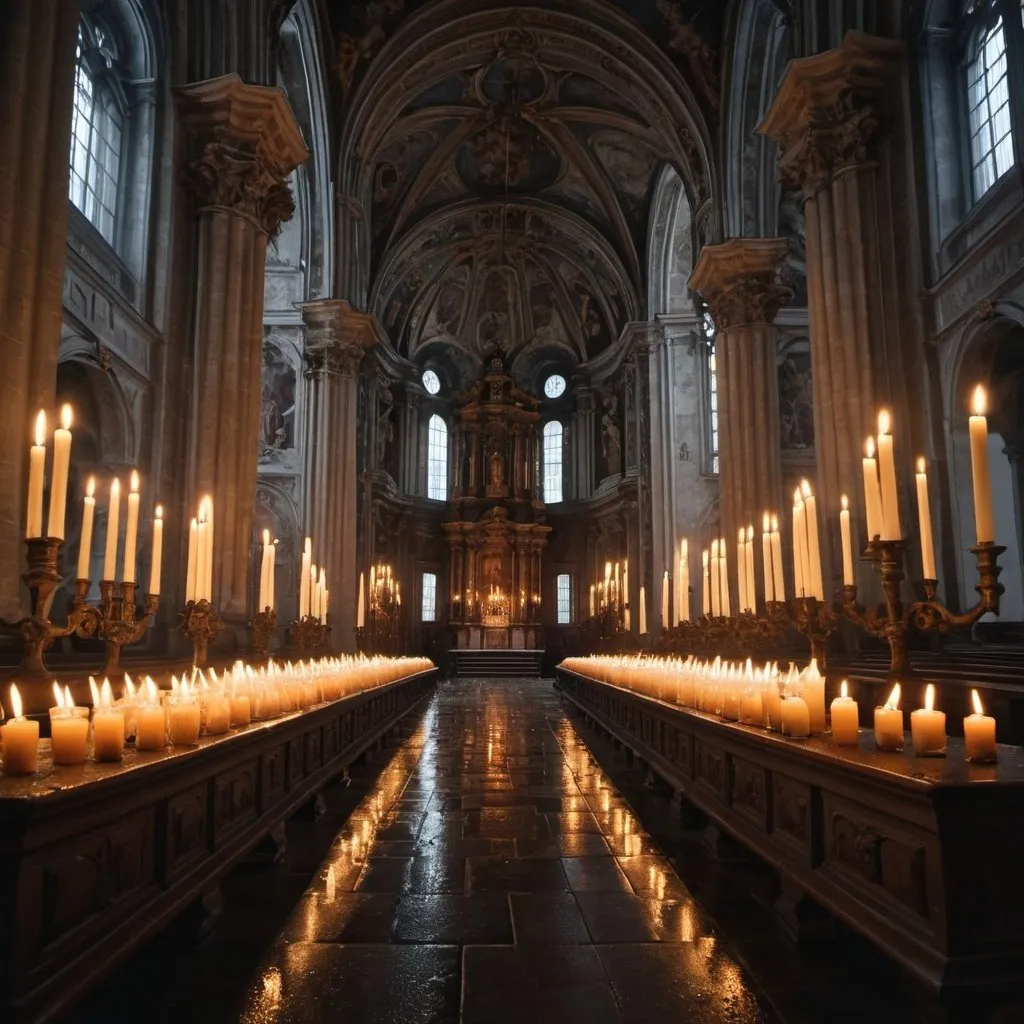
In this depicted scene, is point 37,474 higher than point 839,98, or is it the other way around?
point 839,98

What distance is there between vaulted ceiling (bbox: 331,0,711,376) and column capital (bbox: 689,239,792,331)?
2.79m

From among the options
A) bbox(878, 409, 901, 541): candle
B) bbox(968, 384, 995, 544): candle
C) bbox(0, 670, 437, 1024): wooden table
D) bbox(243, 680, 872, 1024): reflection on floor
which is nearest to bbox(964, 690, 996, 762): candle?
bbox(968, 384, 995, 544): candle

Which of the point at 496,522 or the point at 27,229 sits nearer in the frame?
the point at 27,229

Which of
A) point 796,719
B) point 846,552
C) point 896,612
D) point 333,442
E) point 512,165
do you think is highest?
point 512,165

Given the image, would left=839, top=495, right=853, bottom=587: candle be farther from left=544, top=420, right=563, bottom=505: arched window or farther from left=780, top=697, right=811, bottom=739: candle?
left=544, top=420, right=563, bottom=505: arched window

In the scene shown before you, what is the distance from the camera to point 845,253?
11117mm

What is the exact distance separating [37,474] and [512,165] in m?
26.3

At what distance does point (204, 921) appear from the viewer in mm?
3727

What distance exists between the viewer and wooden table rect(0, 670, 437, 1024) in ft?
8.01

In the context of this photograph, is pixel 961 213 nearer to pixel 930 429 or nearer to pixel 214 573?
pixel 930 429

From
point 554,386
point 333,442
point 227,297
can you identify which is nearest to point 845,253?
point 227,297

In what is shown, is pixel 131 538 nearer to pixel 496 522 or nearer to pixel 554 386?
pixel 496 522

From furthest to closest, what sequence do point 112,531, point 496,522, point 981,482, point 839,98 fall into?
point 496,522, point 839,98, point 112,531, point 981,482

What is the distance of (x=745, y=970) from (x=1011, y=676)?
3.28 metres
